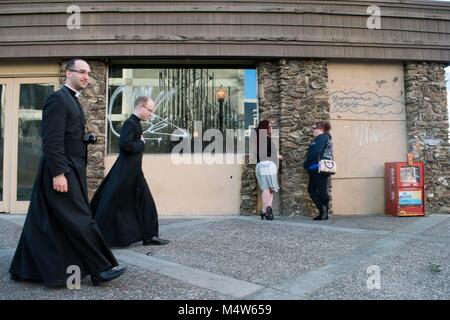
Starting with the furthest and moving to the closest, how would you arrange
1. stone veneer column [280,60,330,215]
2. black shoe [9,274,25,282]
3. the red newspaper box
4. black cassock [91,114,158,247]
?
stone veneer column [280,60,330,215] < the red newspaper box < black cassock [91,114,158,247] < black shoe [9,274,25,282]

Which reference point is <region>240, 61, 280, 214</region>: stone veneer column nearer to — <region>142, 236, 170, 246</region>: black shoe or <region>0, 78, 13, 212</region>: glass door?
<region>142, 236, 170, 246</region>: black shoe

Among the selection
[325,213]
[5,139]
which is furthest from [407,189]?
[5,139]

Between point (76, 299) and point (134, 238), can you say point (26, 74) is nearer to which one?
point (134, 238)

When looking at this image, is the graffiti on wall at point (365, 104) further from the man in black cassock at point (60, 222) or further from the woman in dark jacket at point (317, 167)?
the man in black cassock at point (60, 222)

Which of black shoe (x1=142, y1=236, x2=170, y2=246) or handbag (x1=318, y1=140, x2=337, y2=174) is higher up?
handbag (x1=318, y1=140, x2=337, y2=174)

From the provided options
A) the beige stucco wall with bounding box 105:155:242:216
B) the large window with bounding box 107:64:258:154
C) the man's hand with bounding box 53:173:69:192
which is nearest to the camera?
the man's hand with bounding box 53:173:69:192

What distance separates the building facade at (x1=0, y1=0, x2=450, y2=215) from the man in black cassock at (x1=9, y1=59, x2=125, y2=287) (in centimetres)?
427

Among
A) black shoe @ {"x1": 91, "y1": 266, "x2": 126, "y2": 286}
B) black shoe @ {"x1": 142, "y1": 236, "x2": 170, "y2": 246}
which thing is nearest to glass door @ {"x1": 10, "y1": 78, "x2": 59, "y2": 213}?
black shoe @ {"x1": 142, "y1": 236, "x2": 170, "y2": 246}

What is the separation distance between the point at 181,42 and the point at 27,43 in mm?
2933

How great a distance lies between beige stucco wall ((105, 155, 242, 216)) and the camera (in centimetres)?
769

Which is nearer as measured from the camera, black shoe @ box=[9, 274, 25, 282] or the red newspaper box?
black shoe @ box=[9, 274, 25, 282]

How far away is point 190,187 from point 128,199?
115 inches

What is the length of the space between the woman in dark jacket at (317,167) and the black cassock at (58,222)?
4.52 metres
